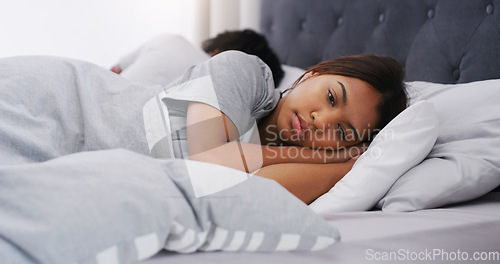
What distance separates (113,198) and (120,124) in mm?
410

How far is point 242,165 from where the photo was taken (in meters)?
0.81

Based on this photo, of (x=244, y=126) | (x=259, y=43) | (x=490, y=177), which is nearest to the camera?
(x=490, y=177)

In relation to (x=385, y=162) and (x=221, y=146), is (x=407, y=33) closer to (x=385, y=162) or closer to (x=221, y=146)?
(x=385, y=162)

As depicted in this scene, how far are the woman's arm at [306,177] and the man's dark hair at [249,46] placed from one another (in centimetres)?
65

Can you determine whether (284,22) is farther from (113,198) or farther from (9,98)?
(113,198)

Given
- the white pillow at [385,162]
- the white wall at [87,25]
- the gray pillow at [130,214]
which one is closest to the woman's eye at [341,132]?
the white pillow at [385,162]

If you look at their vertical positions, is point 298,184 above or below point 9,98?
below

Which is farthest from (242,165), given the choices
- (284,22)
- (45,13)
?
(45,13)

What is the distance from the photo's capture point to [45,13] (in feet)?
6.40

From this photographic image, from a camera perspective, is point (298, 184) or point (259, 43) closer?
point (298, 184)

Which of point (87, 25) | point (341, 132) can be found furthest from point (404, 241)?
point (87, 25)

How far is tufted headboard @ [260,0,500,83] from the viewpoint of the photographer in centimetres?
106

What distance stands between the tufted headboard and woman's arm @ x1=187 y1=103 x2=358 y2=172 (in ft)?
1.73

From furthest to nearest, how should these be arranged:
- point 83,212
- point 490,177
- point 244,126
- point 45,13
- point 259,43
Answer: point 45,13 → point 259,43 → point 244,126 → point 490,177 → point 83,212
